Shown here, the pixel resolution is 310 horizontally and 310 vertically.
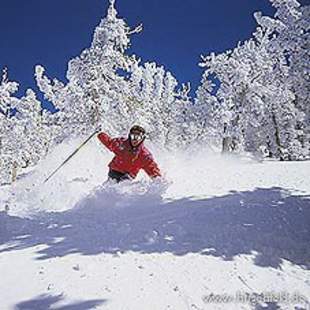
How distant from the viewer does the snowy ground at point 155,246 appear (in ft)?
14.1

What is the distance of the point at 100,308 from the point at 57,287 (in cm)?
71

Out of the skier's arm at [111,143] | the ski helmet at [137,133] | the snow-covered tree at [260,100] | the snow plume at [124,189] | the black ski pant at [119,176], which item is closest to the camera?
the snow plume at [124,189]

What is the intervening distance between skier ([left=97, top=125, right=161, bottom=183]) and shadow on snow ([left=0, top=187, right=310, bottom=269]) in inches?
55.1

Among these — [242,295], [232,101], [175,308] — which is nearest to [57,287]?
[175,308]

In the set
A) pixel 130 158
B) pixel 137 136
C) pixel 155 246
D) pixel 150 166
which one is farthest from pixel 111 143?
pixel 155 246

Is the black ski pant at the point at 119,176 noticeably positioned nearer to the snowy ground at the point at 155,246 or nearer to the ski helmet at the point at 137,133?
the snowy ground at the point at 155,246

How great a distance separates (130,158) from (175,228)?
12.5 ft

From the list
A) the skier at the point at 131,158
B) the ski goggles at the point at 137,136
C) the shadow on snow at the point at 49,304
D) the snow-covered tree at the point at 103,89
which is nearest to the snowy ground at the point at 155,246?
the shadow on snow at the point at 49,304

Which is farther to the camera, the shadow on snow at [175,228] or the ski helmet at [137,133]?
the ski helmet at [137,133]

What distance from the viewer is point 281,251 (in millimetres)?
5820

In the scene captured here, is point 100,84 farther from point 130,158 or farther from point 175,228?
point 175,228

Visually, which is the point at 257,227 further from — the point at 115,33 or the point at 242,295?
the point at 115,33

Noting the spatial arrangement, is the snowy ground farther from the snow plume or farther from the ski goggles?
the ski goggles

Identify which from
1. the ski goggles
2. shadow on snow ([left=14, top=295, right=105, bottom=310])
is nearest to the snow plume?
the ski goggles
